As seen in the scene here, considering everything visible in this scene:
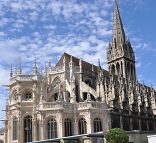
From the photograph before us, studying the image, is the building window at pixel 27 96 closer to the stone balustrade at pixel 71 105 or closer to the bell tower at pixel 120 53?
the stone balustrade at pixel 71 105

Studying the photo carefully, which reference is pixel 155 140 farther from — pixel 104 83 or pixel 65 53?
pixel 65 53

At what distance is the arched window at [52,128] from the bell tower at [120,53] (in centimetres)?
3630

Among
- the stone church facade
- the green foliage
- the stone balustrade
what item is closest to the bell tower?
the stone church facade

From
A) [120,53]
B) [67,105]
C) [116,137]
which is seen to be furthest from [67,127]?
[120,53]

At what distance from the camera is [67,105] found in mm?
36750

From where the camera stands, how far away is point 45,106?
119 ft

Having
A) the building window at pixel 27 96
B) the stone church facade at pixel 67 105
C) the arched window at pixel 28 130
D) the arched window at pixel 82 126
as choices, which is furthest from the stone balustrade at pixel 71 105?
the building window at pixel 27 96

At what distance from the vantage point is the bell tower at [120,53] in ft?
234

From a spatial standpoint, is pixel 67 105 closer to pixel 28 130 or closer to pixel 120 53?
pixel 28 130

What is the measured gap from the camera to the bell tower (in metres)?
71.2

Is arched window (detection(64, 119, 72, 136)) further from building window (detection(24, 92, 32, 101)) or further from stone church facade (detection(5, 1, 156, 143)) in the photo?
building window (detection(24, 92, 32, 101))

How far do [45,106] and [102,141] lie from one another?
27.7 ft

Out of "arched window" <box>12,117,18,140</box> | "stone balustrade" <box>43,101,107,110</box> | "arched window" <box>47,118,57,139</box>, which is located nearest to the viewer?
"arched window" <box>47,118,57,139</box>

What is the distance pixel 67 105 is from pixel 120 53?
3756 cm
